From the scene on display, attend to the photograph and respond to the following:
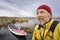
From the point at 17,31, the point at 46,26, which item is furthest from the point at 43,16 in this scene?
the point at 17,31

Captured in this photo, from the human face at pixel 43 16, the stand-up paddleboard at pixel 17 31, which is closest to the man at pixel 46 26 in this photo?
the human face at pixel 43 16

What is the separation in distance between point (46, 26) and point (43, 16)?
4.4 inches

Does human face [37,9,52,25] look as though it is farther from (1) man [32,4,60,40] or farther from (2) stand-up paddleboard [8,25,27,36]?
(2) stand-up paddleboard [8,25,27,36]

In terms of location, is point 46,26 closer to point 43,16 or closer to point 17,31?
point 43,16

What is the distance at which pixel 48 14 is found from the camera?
90.0 inches

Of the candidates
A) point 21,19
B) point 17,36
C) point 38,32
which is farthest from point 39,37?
point 21,19

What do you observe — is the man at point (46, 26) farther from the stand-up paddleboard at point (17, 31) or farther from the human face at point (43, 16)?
the stand-up paddleboard at point (17, 31)

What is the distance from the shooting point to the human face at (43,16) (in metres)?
2.22

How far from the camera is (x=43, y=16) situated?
2240mm

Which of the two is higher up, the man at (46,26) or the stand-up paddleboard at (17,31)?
the man at (46,26)

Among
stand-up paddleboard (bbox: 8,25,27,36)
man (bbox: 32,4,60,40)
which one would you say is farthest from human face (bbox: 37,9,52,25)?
stand-up paddleboard (bbox: 8,25,27,36)

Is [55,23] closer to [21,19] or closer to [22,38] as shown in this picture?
[22,38]

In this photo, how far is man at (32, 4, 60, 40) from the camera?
7.27 ft

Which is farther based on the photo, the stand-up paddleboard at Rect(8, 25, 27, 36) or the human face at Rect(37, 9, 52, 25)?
the stand-up paddleboard at Rect(8, 25, 27, 36)
